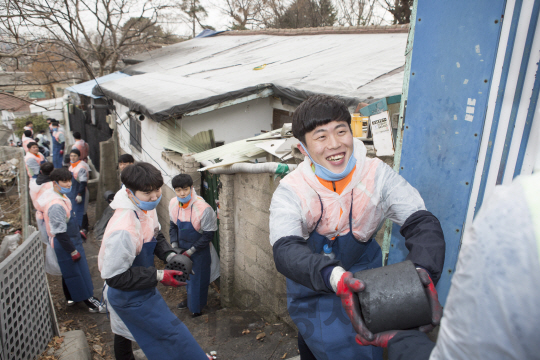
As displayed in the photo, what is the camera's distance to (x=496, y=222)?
844 millimetres

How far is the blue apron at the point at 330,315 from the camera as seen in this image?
6.95 feet

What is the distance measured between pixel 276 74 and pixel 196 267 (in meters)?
4.18

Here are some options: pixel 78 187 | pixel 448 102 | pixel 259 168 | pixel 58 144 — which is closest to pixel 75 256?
pixel 259 168

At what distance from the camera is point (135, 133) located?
30.0ft

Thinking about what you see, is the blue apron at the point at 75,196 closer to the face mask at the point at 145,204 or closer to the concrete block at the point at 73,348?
the concrete block at the point at 73,348

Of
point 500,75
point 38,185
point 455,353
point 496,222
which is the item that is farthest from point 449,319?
point 38,185

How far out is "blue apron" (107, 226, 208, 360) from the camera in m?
3.08

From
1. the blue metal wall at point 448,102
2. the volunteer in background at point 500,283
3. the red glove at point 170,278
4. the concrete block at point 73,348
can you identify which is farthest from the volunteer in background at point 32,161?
the volunteer in background at point 500,283

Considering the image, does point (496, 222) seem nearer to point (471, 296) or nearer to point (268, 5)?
point (471, 296)

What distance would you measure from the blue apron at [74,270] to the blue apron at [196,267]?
4.95 ft

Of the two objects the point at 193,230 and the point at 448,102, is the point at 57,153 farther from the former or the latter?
the point at 448,102

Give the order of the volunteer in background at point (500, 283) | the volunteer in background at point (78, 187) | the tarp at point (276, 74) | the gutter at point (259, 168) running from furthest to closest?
the volunteer in background at point (78, 187)
the tarp at point (276, 74)
the gutter at point (259, 168)
the volunteer in background at point (500, 283)

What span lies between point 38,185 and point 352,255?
20.4 feet

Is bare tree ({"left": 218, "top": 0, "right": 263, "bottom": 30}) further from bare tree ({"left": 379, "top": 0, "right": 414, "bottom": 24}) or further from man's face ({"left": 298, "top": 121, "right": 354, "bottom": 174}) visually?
man's face ({"left": 298, "top": 121, "right": 354, "bottom": 174})
